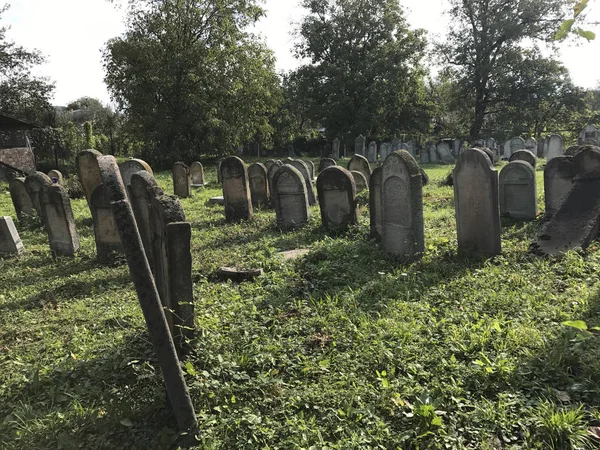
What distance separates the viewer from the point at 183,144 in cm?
2528

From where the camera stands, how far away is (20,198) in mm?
11188

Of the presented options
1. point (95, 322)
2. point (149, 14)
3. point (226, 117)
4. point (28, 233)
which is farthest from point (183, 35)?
point (95, 322)

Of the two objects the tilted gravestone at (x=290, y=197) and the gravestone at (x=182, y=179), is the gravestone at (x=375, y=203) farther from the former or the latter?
the gravestone at (x=182, y=179)

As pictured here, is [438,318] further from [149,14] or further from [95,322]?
[149,14]

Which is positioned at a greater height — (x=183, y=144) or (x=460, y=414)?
(x=183, y=144)

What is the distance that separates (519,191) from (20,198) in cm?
1219

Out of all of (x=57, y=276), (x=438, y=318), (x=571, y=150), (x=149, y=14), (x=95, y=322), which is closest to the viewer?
(x=438, y=318)

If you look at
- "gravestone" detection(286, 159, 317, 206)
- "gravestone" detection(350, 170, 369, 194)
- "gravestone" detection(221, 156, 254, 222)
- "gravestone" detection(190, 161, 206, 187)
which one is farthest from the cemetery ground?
"gravestone" detection(190, 161, 206, 187)

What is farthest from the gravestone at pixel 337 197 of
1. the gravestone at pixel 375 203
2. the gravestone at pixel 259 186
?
the gravestone at pixel 259 186

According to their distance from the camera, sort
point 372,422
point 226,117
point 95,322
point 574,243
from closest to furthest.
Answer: point 372,422 < point 95,322 < point 574,243 < point 226,117

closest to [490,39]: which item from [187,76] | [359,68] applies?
[359,68]

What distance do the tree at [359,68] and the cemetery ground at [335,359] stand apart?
2558 centimetres

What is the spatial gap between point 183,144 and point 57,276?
19766 mm

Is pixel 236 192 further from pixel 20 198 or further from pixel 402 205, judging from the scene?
pixel 20 198
